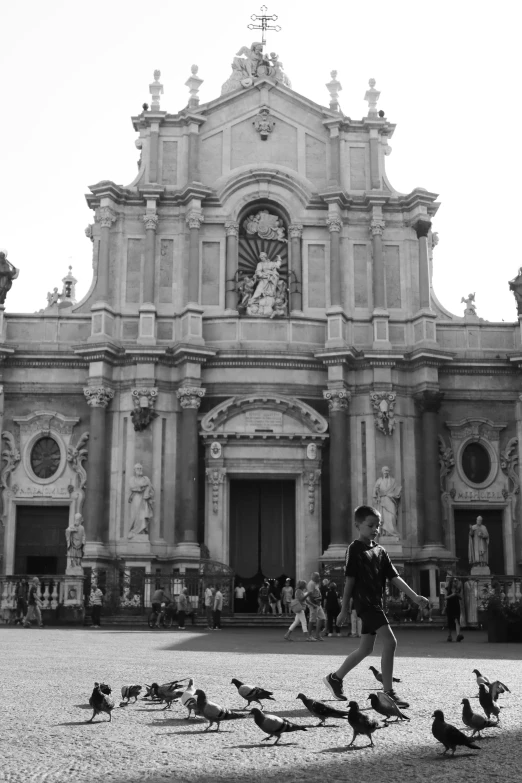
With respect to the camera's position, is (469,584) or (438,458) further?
(438,458)

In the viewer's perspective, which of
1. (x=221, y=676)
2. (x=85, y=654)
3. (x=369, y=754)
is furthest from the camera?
(x=85, y=654)

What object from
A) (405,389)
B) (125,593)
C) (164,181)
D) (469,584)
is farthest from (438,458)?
(164,181)

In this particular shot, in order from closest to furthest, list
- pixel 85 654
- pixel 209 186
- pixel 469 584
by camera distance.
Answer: pixel 85 654 < pixel 469 584 < pixel 209 186

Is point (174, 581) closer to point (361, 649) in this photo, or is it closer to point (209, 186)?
point (209, 186)

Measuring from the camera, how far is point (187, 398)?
30297 mm

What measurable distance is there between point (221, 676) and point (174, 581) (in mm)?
16322

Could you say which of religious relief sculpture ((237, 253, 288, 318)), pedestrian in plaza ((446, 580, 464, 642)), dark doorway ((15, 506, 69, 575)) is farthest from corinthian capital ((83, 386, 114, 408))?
pedestrian in plaza ((446, 580, 464, 642))

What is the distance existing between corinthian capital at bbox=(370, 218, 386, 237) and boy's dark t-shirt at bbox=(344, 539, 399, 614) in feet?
81.1

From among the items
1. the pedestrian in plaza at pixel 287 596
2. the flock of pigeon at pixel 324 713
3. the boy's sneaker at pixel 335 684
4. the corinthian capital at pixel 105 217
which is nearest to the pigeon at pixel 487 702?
the flock of pigeon at pixel 324 713

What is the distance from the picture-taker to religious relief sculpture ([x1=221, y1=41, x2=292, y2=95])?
34.5 meters

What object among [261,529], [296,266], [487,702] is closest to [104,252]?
[296,266]

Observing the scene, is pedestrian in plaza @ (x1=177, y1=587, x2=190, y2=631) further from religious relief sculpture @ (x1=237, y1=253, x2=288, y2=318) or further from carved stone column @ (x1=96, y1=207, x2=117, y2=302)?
carved stone column @ (x1=96, y1=207, x2=117, y2=302)

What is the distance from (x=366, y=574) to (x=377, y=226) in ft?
82.0

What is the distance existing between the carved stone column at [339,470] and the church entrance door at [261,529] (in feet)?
6.20
